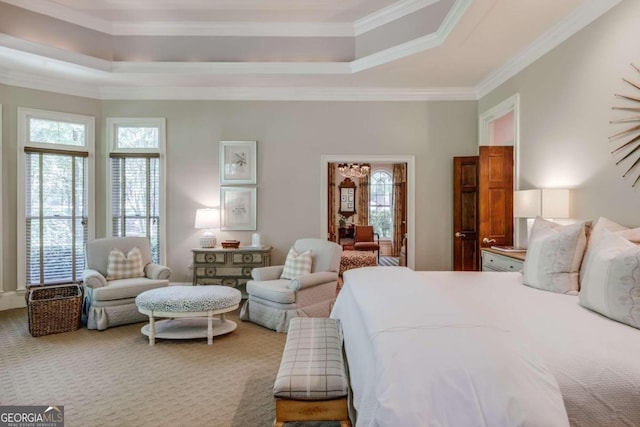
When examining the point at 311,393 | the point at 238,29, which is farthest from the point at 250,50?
the point at 311,393

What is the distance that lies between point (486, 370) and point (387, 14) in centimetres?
441

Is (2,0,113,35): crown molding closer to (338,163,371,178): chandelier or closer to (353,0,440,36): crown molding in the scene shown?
(353,0,440,36): crown molding

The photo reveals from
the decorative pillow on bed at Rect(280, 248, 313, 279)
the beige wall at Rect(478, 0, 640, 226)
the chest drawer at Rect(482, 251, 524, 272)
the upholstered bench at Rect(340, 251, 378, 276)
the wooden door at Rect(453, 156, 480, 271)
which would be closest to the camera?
the beige wall at Rect(478, 0, 640, 226)

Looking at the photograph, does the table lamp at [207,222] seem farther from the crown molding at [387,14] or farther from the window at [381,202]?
the window at [381,202]

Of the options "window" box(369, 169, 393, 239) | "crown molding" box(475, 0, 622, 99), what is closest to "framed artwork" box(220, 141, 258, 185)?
"crown molding" box(475, 0, 622, 99)

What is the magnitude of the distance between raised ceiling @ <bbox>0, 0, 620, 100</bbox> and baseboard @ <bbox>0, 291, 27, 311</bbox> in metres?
2.75

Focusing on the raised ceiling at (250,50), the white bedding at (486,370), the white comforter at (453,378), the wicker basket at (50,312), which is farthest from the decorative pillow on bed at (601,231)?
the wicker basket at (50,312)

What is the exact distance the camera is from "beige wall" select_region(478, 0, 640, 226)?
278 centimetres

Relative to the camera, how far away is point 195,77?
506 cm

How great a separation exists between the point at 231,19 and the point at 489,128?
3.78m

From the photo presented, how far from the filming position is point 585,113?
3.18 meters

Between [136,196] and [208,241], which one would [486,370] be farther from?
[136,196]

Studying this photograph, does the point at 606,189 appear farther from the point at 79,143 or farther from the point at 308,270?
the point at 79,143

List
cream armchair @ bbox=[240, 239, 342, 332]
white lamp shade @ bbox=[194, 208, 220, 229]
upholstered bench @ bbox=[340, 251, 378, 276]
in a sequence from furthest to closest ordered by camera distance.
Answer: upholstered bench @ bbox=[340, 251, 378, 276] < white lamp shade @ bbox=[194, 208, 220, 229] < cream armchair @ bbox=[240, 239, 342, 332]
